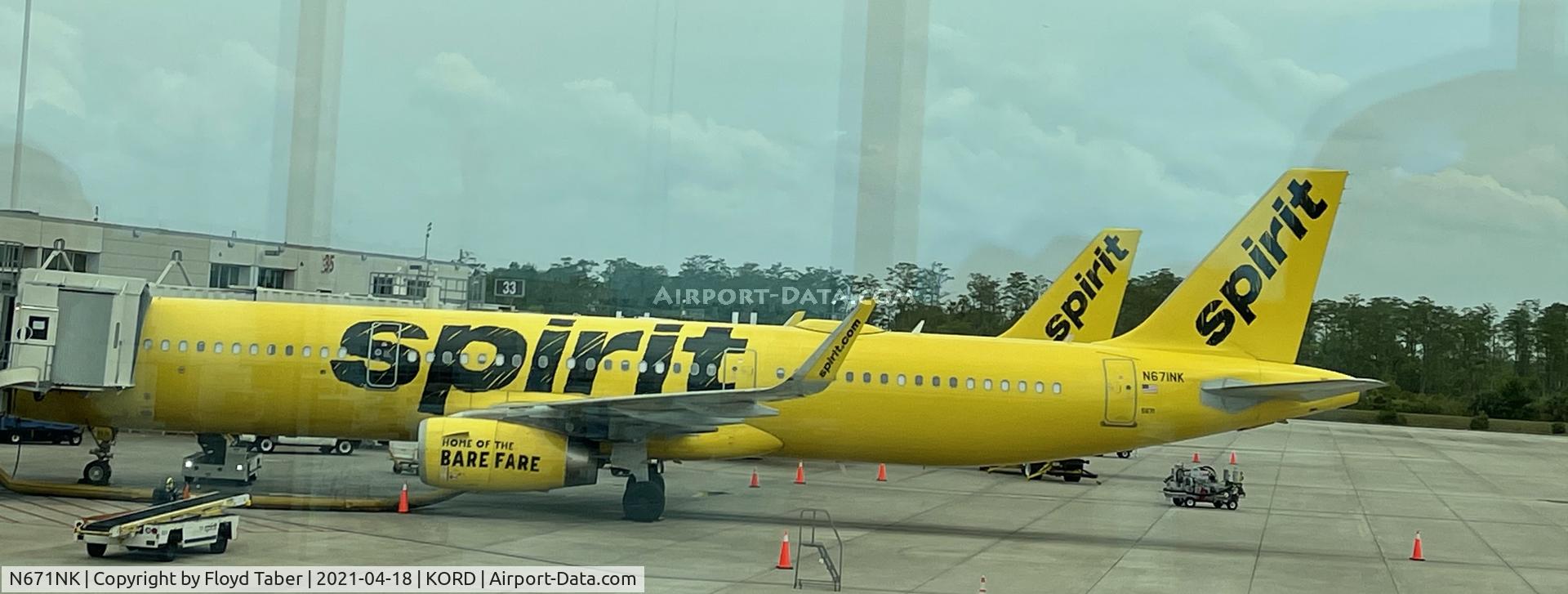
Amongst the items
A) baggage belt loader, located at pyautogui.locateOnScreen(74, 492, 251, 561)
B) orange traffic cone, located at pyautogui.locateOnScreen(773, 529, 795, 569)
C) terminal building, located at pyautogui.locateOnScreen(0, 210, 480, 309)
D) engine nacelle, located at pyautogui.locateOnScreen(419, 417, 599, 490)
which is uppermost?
terminal building, located at pyautogui.locateOnScreen(0, 210, 480, 309)

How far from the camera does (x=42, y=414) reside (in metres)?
16.9

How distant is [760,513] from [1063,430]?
4.22m

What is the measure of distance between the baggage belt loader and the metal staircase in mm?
5401

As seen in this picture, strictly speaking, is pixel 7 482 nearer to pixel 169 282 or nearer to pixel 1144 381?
pixel 169 282

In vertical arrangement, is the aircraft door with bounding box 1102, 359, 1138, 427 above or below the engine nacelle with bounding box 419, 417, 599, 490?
above

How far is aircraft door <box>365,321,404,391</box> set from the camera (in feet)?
55.6

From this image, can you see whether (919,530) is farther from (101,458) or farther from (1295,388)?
(101,458)

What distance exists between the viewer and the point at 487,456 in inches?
614

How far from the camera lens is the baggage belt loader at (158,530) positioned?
1180 centimetres

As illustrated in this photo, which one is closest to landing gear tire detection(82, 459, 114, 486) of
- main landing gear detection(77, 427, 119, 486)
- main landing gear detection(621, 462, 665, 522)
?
main landing gear detection(77, 427, 119, 486)

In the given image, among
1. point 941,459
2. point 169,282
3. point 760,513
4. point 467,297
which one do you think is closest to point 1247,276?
point 941,459

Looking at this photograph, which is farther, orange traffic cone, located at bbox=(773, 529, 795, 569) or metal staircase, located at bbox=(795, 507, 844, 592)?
orange traffic cone, located at bbox=(773, 529, 795, 569)

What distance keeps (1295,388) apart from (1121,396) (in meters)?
2.14

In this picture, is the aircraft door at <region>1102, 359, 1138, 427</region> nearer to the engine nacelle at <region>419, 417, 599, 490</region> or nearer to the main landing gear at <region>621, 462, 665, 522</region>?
the main landing gear at <region>621, 462, 665, 522</region>
